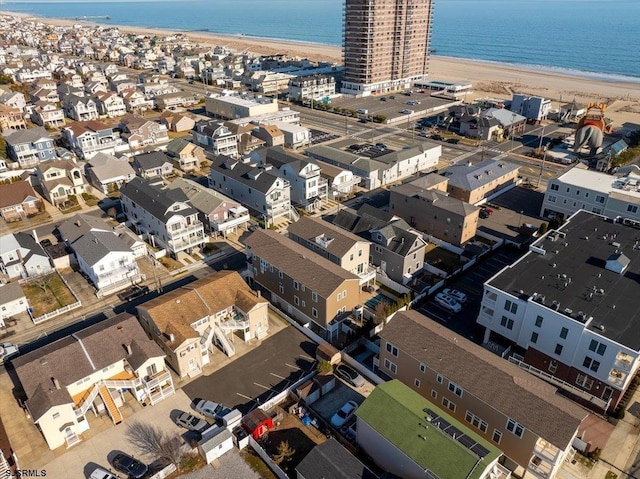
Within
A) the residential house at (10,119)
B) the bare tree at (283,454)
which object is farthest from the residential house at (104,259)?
the residential house at (10,119)

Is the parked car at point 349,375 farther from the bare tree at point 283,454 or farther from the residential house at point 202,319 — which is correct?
the residential house at point 202,319

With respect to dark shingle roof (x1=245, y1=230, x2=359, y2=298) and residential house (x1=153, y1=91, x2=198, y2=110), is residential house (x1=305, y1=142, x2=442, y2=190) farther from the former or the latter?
residential house (x1=153, y1=91, x2=198, y2=110)

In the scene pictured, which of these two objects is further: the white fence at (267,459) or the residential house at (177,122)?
the residential house at (177,122)

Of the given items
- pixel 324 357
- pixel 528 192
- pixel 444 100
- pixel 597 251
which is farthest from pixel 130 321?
pixel 444 100

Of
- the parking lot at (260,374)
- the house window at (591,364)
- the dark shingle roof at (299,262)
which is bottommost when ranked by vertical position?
the parking lot at (260,374)

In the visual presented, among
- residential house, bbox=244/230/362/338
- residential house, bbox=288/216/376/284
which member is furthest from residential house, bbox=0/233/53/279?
residential house, bbox=288/216/376/284

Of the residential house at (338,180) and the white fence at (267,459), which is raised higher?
the residential house at (338,180)

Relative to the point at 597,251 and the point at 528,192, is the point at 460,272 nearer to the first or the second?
the point at 597,251
